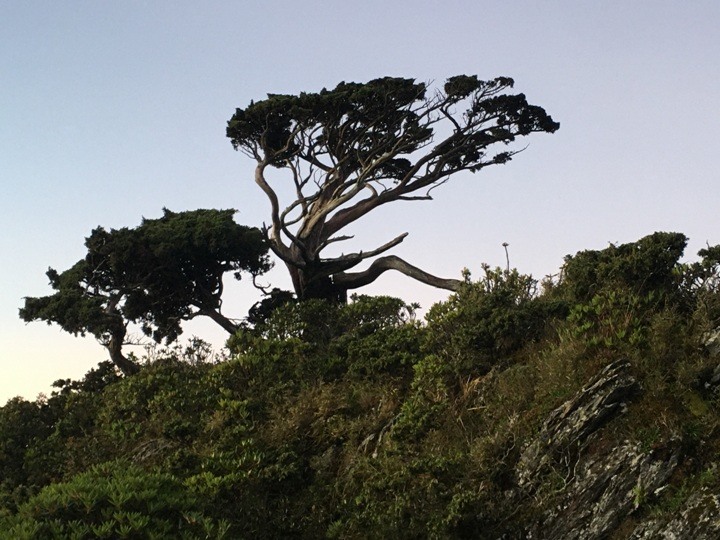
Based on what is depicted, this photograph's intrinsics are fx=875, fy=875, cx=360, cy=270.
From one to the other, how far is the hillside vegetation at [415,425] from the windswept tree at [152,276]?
5908 millimetres

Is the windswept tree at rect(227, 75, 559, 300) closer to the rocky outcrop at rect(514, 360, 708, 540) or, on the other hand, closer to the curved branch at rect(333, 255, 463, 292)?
the curved branch at rect(333, 255, 463, 292)

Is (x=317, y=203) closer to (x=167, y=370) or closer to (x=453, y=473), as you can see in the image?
(x=167, y=370)

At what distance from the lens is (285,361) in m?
21.4

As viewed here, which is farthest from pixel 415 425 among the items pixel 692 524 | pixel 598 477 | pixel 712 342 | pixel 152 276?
pixel 152 276

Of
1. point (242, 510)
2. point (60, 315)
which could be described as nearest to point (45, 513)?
point (242, 510)

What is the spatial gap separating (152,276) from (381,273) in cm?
890

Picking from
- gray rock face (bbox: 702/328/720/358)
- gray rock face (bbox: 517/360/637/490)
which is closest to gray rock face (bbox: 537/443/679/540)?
gray rock face (bbox: 517/360/637/490)

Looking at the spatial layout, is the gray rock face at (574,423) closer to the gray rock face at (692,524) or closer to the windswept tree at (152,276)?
the gray rock face at (692,524)

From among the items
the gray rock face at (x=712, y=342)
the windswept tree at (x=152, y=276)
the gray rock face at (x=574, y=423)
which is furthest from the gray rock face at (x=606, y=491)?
the windswept tree at (x=152, y=276)

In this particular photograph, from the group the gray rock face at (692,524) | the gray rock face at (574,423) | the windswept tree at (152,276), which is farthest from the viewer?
the windswept tree at (152,276)

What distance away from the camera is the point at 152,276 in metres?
30.3

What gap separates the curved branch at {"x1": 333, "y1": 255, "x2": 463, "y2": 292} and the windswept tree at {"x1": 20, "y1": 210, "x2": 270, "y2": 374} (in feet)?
11.5

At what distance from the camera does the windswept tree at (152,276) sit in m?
28.9

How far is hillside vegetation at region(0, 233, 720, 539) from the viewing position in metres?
12.7
